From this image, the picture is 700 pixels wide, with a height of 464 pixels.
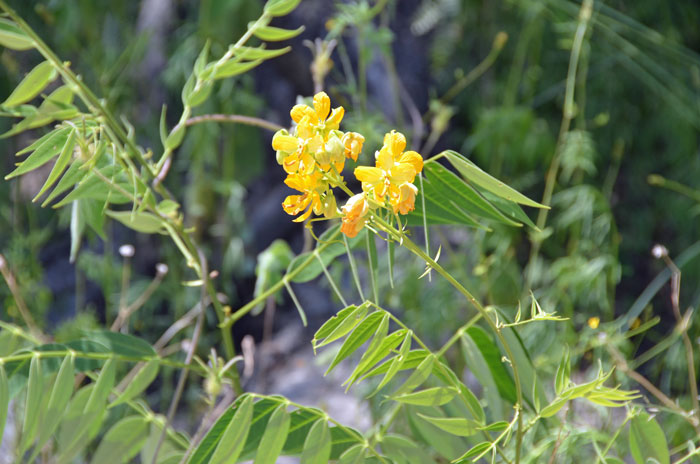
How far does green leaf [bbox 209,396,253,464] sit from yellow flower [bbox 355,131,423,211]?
0.60 feet

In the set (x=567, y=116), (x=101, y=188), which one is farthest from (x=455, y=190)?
(x=567, y=116)

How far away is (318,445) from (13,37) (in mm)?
372

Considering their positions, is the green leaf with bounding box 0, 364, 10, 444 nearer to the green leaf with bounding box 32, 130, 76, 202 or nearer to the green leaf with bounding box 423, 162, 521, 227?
the green leaf with bounding box 32, 130, 76, 202

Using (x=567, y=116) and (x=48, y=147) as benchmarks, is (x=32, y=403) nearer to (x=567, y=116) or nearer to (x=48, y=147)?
(x=48, y=147)

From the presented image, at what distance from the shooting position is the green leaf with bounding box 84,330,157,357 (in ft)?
1.82

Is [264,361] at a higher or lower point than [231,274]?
lower

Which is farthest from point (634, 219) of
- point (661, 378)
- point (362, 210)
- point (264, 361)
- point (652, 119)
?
point (362, 210)

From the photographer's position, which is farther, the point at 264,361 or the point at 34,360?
the point at 264,361

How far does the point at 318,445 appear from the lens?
1.65 feet

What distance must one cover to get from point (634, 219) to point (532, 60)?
0.36m

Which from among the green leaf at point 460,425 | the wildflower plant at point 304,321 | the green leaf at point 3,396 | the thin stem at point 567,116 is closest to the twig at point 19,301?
the wildflower plant at point 304,321

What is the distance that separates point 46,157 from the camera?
0.49 meters

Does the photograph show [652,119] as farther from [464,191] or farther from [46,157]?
[46,157]

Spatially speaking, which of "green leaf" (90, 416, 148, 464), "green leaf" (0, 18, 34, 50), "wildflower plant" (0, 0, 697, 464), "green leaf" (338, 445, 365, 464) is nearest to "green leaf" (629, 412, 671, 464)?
"wildflower plant" (0, 0, 697, 464)
